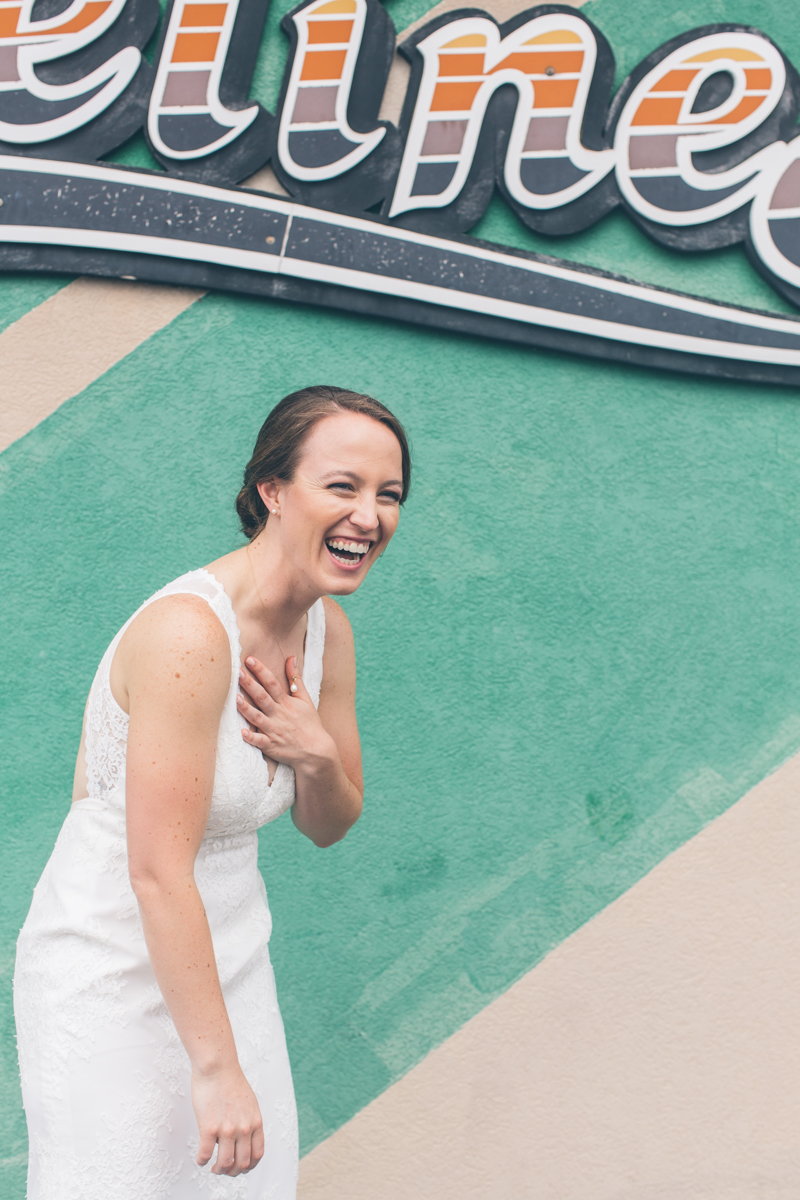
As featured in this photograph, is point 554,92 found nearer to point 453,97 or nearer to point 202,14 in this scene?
point 453,97

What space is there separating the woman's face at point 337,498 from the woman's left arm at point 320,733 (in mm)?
202

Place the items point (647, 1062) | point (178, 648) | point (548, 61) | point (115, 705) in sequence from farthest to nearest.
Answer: point (647, 1062) < point (548, 61) < point (115, 705) < point (178, 648)

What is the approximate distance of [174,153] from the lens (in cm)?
229

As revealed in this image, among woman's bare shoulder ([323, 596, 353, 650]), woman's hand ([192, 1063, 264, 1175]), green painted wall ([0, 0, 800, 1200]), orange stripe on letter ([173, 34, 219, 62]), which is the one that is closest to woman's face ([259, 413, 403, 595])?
woman's bare shoulder ([323, 596, 353, 650])

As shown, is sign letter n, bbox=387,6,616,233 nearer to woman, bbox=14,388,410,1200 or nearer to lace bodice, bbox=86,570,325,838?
woman, bbox=14,388,410,1200

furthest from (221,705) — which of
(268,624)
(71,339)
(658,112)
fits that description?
(658,112)

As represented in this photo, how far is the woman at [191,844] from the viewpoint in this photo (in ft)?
4.27

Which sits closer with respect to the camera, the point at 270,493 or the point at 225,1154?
the point at 225,1154

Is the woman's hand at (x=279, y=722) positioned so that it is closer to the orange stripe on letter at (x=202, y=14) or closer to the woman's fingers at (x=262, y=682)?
the woman's fingers at (x=262, y=682)

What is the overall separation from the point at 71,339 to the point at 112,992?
1688mm

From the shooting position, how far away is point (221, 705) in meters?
1.35

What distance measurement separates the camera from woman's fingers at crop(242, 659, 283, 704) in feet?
4.71

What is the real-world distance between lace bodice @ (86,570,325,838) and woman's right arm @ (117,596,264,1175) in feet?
0.15

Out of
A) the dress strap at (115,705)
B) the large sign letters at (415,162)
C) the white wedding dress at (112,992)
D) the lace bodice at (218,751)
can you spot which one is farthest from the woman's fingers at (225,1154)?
the large sign letters at (415,162)
